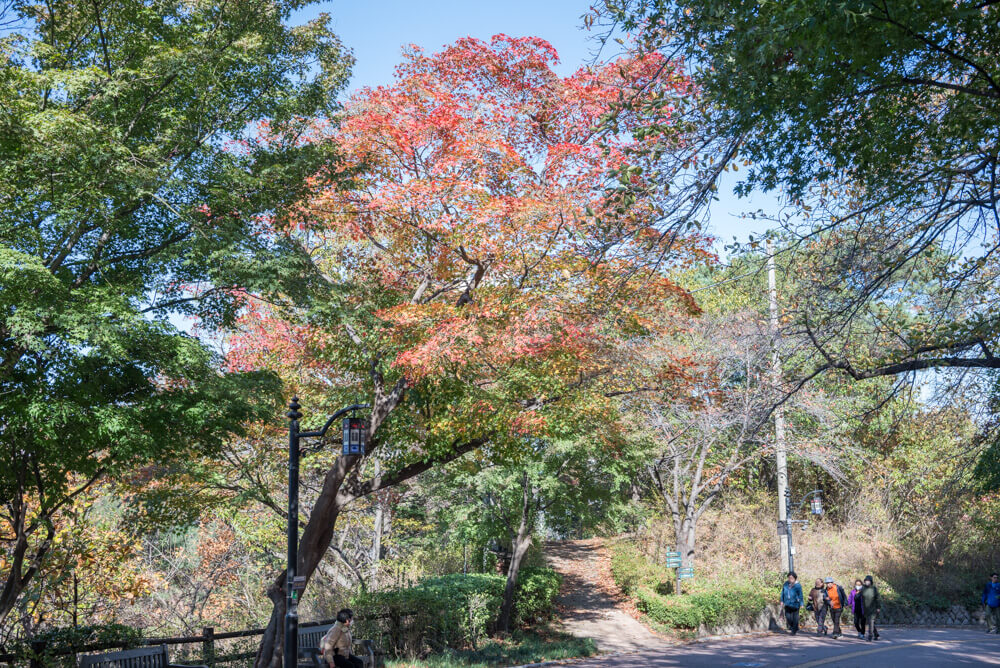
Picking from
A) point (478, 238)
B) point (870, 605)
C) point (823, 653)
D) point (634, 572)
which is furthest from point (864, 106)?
point (634, 572)

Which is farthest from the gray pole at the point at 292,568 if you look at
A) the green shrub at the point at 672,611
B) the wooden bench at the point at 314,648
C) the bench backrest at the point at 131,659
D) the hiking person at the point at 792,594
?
the hiking person at the point at 792,594

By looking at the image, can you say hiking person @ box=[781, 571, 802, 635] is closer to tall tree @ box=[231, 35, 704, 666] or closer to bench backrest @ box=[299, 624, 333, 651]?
tall tree @ box=[231, 35, 704, 666]

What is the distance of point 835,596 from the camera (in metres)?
19.2

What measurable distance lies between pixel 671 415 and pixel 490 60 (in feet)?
41.4

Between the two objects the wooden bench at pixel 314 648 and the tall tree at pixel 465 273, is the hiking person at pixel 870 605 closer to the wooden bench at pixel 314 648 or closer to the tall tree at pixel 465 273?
the tall tree at pixel 465 273

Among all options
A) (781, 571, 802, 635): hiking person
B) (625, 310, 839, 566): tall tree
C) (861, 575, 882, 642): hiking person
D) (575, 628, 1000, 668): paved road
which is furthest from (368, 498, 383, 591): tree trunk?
(861, 575, 882, 642): hiking person

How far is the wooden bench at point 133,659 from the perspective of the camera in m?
10.3

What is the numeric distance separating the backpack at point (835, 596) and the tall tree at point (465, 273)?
8.30 m

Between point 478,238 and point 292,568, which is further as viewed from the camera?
point 478,238

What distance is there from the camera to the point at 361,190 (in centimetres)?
1441

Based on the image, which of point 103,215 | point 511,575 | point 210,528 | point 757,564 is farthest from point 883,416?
point 210,528

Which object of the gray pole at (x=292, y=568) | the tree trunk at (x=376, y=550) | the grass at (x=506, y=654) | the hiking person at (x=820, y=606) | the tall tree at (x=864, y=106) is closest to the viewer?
the tall tree at (x=864, y=106)

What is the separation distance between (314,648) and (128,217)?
7832 millimetres

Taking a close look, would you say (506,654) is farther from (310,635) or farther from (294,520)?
(294,520)
